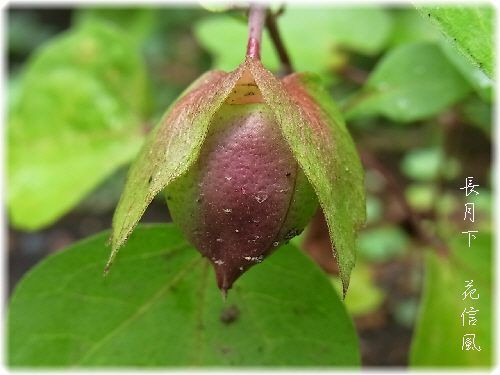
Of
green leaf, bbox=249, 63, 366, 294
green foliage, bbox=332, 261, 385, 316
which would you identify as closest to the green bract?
green leaf, bbox=249, 63, 366, 294

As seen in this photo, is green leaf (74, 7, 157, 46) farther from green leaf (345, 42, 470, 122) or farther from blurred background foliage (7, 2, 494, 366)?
green leaf (345, 42, 470, 122)

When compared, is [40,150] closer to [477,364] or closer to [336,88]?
[477,364]

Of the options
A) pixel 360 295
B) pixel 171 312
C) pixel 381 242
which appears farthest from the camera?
pixel 381 242

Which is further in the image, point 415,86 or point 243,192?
point 415,86

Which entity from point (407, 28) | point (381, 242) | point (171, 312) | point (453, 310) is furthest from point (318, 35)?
point (381, 242)

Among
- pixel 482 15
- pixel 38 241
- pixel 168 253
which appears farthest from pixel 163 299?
pixel 38 241

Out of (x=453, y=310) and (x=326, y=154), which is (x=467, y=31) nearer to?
(x=326, y=154)
